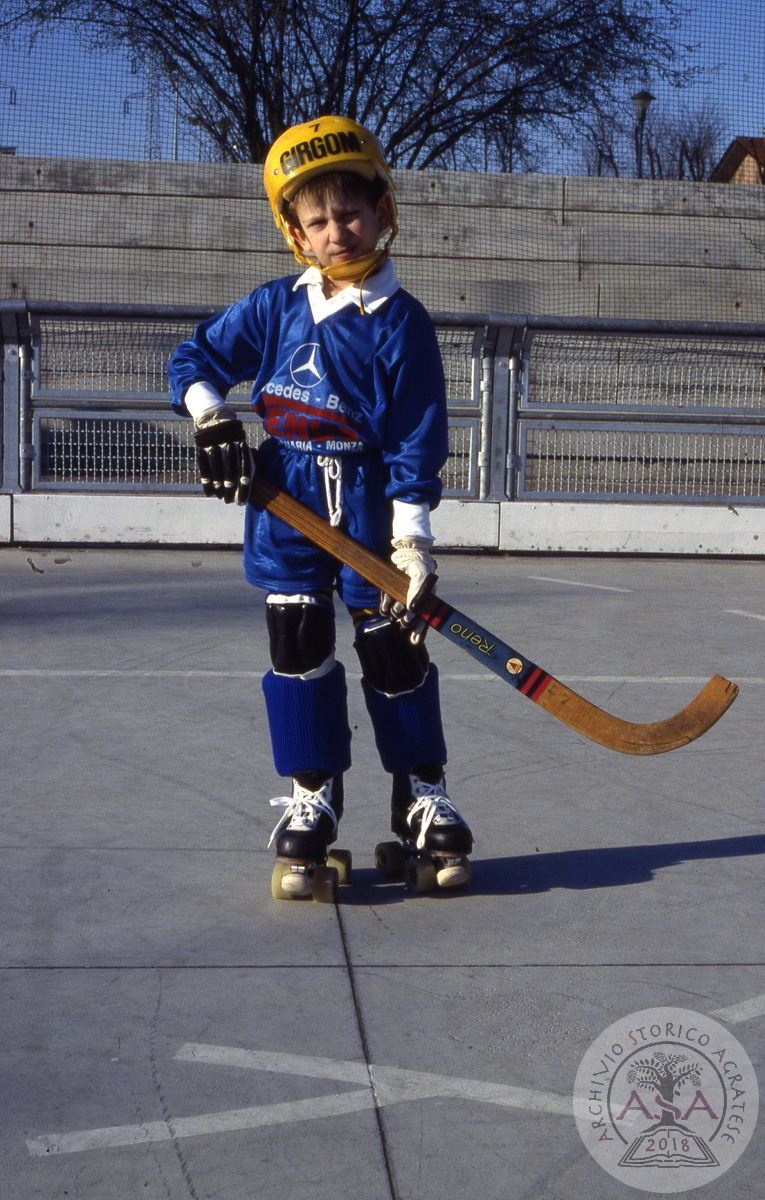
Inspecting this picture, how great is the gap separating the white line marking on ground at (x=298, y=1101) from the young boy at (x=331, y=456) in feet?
2.56

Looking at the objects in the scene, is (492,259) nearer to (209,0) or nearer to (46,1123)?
(209,0)

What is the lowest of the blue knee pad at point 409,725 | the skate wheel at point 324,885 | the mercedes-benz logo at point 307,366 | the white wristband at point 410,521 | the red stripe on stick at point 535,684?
the skate wheel at point 324,885

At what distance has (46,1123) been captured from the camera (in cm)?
217

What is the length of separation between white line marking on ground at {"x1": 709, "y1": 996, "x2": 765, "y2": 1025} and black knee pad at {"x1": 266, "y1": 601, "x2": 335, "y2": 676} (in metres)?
1.18

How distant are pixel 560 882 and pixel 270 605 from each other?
95cm

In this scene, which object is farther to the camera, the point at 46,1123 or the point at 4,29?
the point at 4,29

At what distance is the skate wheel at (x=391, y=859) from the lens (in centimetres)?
334

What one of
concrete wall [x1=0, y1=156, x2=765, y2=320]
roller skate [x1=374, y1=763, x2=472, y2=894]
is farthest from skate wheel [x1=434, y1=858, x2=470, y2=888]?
concrete wall [x1=0, y1=156, x2=765, y2=320]

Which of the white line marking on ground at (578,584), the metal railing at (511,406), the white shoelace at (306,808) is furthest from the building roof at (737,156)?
the white shoelace at (306,808)

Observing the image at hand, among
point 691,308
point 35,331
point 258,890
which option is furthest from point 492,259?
point 258,890

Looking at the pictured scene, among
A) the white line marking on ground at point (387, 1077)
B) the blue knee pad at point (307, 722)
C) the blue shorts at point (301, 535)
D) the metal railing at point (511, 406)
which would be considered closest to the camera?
the white line marking on ground at point (387, 1077)

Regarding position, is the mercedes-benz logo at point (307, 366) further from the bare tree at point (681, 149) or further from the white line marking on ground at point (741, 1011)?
the bare tree at point (681, 149)

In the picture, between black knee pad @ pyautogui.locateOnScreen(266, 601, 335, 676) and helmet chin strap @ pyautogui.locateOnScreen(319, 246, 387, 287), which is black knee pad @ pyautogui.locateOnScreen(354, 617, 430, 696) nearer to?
black knee pad @ pyautogui.locateOnScreen(266, 601, 335, 676)

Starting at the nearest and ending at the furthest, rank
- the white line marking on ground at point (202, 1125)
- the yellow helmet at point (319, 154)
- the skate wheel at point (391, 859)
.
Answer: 1. the white line marking on ground at point (202, 1125)
2. the yellow helmet at point (319, 154)
3. the skate wheel at point (391, 859)
